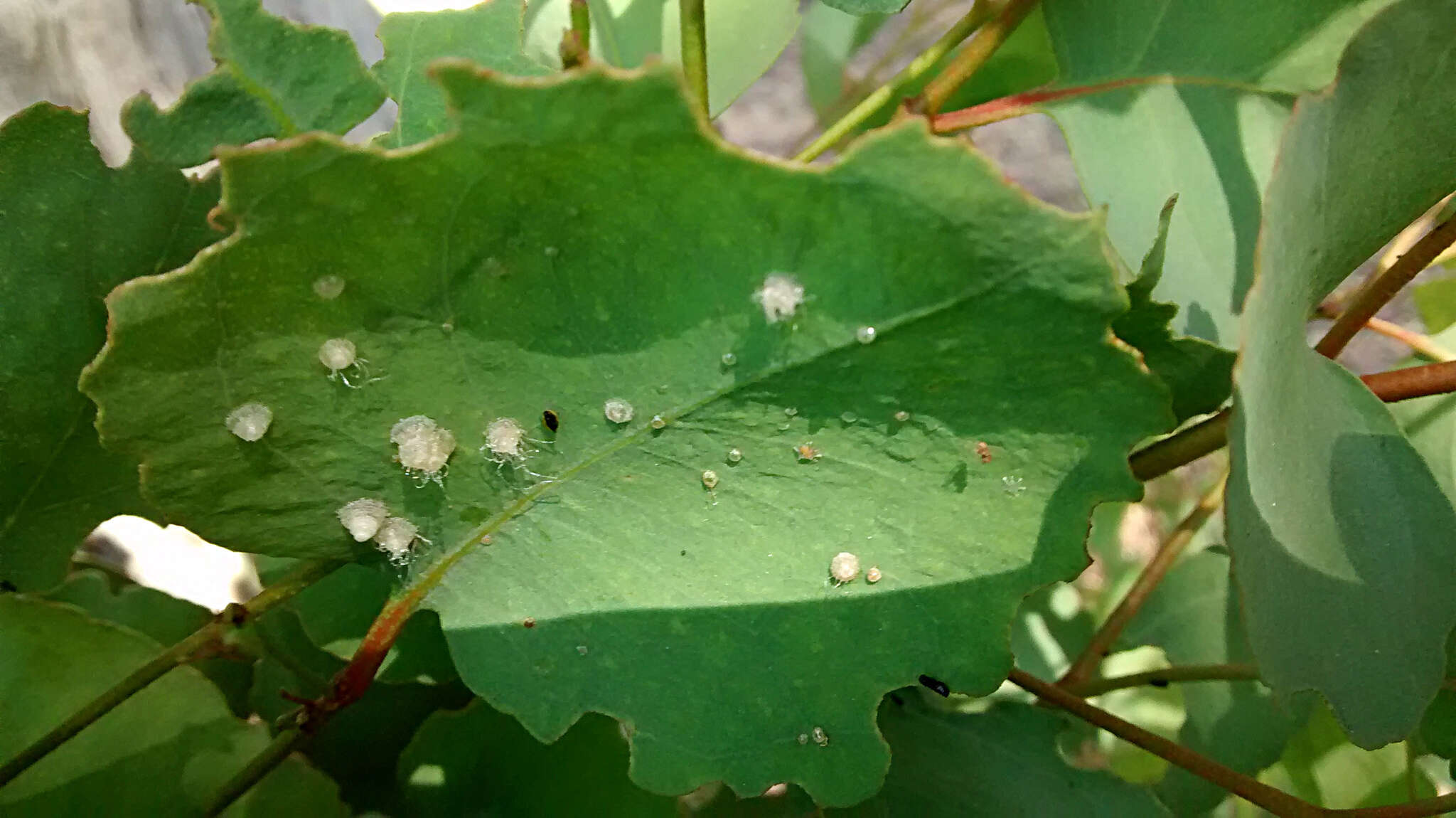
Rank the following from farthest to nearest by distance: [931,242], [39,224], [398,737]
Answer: [398,737]
[39,224]
[931,242]

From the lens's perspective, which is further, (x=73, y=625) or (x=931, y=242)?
(x=73, y=625)

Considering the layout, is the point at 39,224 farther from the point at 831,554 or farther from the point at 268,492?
the point at 831,554

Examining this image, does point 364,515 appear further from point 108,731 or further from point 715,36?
point 715,36

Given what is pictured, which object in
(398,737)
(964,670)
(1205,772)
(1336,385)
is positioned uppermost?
(1336,385)

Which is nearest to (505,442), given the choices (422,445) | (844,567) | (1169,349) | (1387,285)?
(422,445)

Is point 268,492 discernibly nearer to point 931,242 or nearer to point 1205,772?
point 931,242

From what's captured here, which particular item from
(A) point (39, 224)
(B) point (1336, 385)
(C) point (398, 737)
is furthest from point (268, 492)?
(B) point (1336, 385)

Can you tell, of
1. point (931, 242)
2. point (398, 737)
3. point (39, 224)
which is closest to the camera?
point (931, 242)

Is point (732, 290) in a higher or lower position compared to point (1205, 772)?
higher
